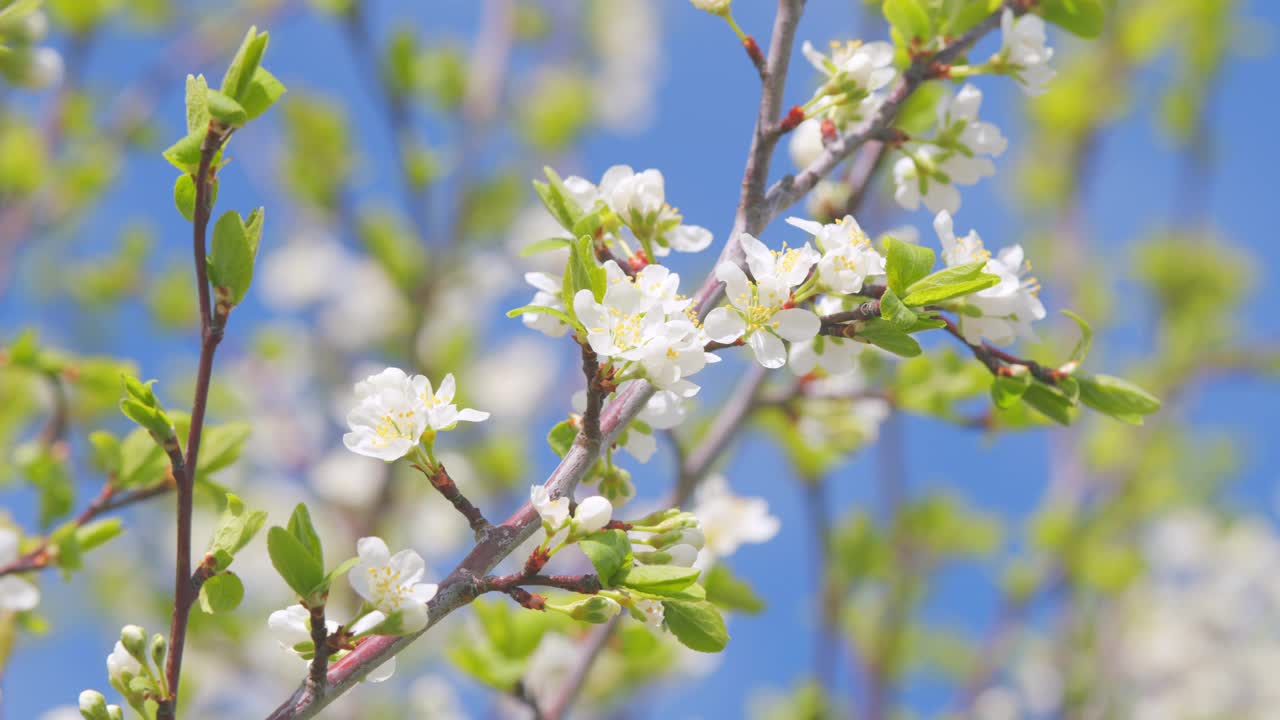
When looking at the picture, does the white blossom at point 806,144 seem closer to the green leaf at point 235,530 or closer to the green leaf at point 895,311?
the green leaf at point 895,311

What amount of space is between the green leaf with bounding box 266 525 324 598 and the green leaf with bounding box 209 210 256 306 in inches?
12.3

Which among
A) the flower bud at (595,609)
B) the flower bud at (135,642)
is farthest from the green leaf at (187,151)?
the flower bud at (595,609)

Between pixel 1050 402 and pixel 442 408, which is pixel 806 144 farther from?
pixel 442 408

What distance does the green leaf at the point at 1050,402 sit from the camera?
56.4 inches

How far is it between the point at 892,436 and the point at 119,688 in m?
3.14

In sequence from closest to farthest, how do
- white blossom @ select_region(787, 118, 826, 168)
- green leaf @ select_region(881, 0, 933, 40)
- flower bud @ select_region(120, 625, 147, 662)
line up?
1. flower bud @ select_region(120, 625, 147, 662)
2. green leaf @ select_region(881, 0, 933, 40)
3. white blossom @ select_region(787, 118, 826, 168)

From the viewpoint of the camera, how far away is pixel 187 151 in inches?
44.8

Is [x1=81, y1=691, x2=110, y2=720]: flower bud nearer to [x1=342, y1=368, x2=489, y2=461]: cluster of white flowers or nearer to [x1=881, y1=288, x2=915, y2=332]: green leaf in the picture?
[x1=342, y1=368, x2=489, y2=461]: cluster of white flowers

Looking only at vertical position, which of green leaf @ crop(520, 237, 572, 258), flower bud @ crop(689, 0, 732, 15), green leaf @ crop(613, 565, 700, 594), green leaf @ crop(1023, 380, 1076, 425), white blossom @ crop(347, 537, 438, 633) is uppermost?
flower bud @ crop(689, 0, 732, 15)

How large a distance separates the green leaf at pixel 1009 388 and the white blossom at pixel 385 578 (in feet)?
2.89

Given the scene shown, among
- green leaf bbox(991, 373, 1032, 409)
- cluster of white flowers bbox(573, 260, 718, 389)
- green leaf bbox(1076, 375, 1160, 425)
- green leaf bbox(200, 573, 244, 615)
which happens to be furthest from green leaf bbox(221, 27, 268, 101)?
green leaf bbox(1076, 375, 1160, 425)

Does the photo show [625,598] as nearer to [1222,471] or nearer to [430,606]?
[430,606]

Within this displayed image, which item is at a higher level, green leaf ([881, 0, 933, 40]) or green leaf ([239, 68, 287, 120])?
green leaf ([239, 68, 287, 120])

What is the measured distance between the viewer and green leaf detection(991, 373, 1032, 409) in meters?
1.43
